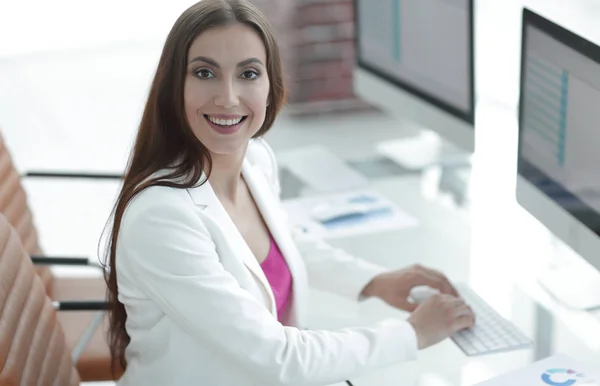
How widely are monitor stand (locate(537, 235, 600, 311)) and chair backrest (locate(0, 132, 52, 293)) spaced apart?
1.22m

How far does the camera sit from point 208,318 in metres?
1.76

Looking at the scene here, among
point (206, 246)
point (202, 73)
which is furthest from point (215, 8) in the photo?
point (206, 246)

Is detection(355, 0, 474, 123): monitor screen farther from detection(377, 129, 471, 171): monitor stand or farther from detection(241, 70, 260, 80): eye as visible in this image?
detection(241, 70, 260, 80): eye

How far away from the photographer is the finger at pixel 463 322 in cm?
201

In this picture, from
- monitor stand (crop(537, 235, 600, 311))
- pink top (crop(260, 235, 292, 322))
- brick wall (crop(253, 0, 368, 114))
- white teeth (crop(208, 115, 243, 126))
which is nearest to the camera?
white teeth (crop(208, 115, 243, 126))

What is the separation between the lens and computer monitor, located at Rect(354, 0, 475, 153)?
2.57 metres

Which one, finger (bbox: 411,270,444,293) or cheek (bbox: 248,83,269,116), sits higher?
cheek (bbox: 248,83,269,116)

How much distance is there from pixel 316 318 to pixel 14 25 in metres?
4.76

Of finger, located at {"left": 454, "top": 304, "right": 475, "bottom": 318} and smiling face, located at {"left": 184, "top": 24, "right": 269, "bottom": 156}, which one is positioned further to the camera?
finger, located at {"left": 454, "top": 304, "right": 475, "bottom": 318}

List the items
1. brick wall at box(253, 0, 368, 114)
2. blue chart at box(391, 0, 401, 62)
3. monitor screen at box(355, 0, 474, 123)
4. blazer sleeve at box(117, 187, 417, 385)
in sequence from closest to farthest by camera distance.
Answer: blazer sleeve at box(117, 187, 417, 385), monitor screen at box(355, 0, 474, 123), blue chart at box(391, 0, 401, 62), brick wall at box(253, 0, 368, 114)

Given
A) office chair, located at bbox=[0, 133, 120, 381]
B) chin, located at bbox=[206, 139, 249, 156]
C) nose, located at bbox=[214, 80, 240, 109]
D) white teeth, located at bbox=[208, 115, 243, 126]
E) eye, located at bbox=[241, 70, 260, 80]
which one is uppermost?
eye, located at bbox=[241, 70, 260, 80]

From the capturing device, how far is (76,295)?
2711mm

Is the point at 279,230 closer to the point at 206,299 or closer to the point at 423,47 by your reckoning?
the point at 206,299

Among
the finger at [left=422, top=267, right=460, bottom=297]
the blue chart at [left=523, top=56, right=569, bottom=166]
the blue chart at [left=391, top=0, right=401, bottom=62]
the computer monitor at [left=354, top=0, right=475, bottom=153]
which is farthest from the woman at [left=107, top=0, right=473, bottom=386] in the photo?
the blue chart at [left=391, top=0, right=401, bottom=62]
